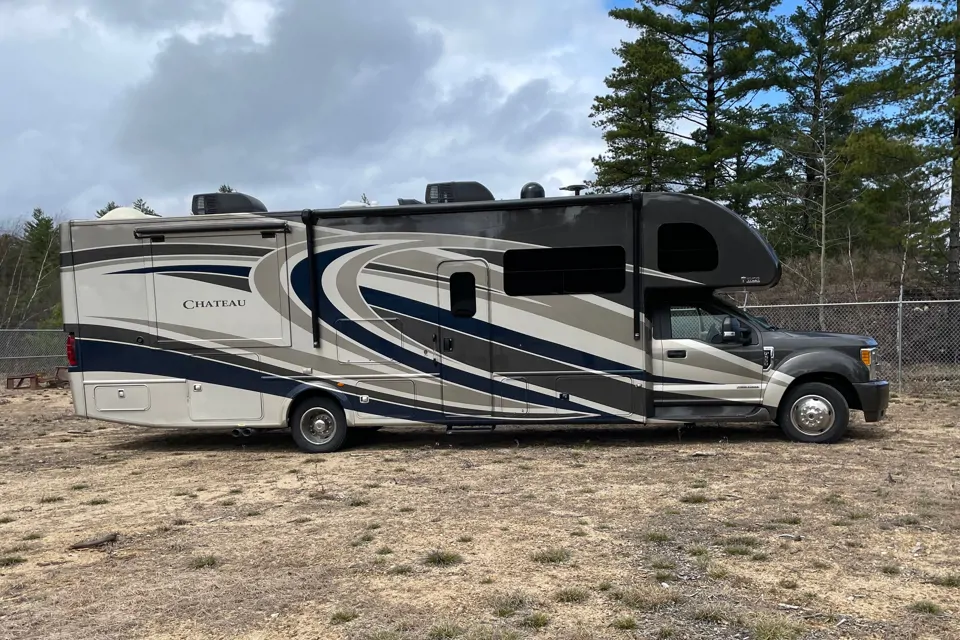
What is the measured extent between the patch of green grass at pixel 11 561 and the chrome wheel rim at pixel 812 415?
7.59m

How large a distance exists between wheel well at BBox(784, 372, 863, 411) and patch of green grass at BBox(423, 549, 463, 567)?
16.6ft

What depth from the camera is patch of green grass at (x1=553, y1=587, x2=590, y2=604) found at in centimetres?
378

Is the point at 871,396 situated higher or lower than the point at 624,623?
higher

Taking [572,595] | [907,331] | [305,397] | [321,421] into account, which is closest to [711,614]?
[572,595]

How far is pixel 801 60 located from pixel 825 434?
62.9 ft

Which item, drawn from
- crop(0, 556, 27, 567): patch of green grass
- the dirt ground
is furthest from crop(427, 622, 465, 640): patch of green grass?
crop(0, 556, 27, 567): patch of green grass

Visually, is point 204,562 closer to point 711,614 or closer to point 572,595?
point 572,595

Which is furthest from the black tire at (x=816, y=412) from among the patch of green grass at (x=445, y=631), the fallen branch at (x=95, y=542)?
the fallen branch at (x=95, y=542)

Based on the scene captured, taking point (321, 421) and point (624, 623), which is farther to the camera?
point (321, 421)

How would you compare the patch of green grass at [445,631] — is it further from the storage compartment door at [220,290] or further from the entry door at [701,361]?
the storage compartment door at [220,290]

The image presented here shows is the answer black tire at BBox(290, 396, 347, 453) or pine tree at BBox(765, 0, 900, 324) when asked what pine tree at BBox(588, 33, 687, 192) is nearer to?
pine tree at BBox(765, 0, 900, 324)

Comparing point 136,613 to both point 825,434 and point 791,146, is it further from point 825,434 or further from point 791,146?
point 791,146

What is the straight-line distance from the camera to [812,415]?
7.75 meters

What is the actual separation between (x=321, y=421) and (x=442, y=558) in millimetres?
4222
